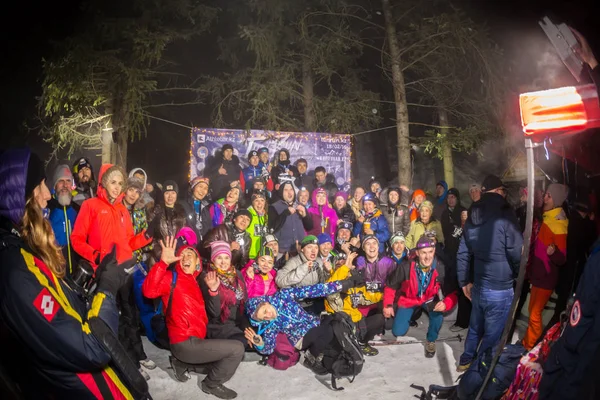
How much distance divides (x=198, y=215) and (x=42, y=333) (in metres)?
5.15

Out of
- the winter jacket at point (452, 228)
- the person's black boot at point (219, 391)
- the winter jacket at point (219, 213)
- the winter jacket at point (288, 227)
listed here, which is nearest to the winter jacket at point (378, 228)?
the winter jacket at point (288, 227)

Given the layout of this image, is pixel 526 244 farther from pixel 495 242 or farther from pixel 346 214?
pixel 346 214

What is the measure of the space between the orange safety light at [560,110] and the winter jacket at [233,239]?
418cm

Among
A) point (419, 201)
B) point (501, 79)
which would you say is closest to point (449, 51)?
point (501, 79)

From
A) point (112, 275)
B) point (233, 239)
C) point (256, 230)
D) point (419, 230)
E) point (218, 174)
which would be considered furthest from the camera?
point (218, 174)

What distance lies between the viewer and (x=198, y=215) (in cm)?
671

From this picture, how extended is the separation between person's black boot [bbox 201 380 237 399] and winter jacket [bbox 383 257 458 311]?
2498mm

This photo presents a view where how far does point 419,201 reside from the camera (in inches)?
324

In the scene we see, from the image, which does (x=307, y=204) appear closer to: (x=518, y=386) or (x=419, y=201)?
(x=419, y=201)

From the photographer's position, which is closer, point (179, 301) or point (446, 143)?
point (179, 301)

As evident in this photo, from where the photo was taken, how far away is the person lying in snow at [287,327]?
4686 mm

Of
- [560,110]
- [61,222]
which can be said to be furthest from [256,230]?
[560,110]

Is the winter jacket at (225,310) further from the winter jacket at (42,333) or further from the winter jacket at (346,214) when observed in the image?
the winter jacket at (346,214)

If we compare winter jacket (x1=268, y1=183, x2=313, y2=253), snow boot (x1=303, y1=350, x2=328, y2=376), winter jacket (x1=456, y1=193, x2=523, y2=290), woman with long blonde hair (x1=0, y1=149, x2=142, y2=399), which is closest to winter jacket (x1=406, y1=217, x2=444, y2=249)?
winter jacket (x1=268, y1=183, x2=313, y2=253)
